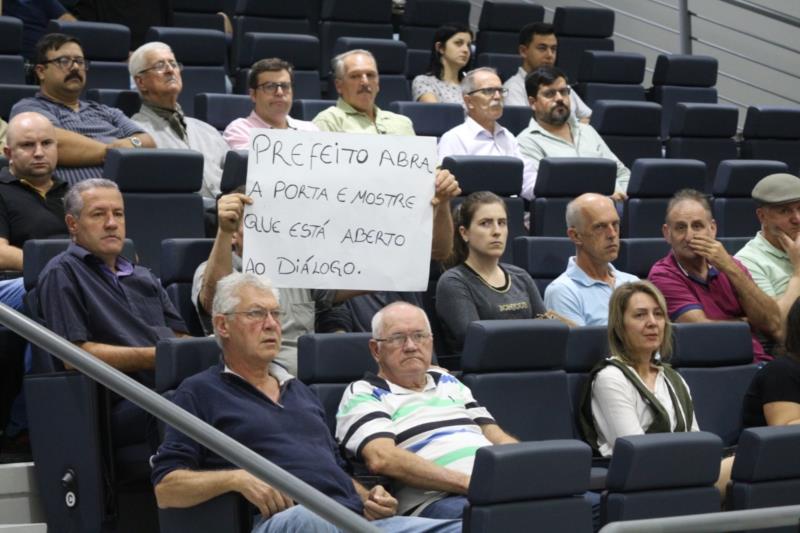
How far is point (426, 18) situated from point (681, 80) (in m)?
1.06

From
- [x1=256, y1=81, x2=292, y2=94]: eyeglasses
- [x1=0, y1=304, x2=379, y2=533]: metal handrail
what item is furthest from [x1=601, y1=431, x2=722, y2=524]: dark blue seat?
[x1=256, y1=81, x2=292, y2=94]: eyeglasses

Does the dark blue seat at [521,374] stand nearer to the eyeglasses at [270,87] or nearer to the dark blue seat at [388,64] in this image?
the eyeglasses at [270,87]

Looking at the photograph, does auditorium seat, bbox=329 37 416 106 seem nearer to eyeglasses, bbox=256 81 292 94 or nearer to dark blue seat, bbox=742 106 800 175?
eyeglasses, bbox=256 81 292 94

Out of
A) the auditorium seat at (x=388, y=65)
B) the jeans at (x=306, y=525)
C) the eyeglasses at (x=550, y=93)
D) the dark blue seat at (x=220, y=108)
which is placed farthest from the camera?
the auditorium seat at (x=388, y=65)

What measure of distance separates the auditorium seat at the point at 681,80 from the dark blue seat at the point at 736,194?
1.07 metres

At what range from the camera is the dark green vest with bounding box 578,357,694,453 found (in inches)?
114

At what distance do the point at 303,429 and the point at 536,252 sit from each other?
4.06 ft

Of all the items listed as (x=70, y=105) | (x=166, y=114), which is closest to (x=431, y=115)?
(x=166, y=114)

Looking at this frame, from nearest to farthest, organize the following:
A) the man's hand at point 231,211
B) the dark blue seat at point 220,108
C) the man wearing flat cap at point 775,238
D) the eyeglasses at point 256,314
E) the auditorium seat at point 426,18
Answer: the eyeglasses at point 256,314 → the man's hand at point 231,211 → the man wearing flat cap at point 775,238 → the dark blue seat at point 220,108 → the auditorium seat at point 426,18

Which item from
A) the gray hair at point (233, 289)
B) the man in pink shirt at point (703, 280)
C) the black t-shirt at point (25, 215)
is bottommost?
the man in pink shirt at point (703, 280)

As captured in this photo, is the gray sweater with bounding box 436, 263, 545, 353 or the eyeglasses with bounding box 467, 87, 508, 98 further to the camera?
the eyeglasses with bounding box 467, 87, 508, 98

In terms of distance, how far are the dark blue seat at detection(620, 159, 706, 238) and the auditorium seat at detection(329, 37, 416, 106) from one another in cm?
116

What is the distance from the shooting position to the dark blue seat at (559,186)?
395 centimetres

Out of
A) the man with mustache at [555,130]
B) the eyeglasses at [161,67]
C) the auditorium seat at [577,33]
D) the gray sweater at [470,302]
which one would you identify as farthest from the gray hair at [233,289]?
the auditorium seat at [577,33]
